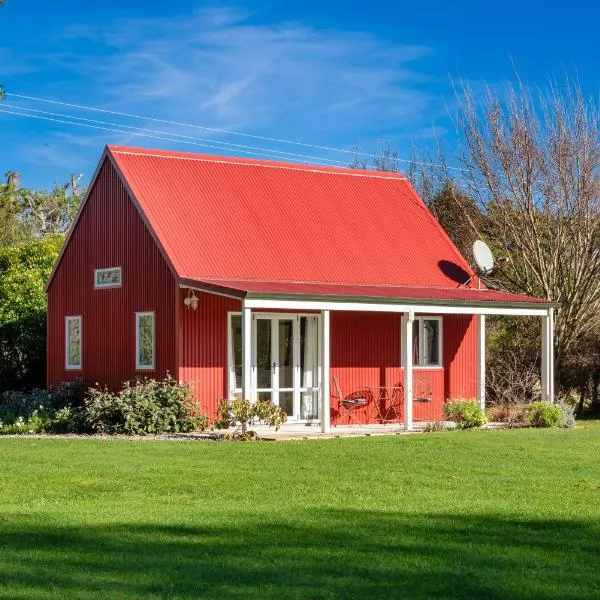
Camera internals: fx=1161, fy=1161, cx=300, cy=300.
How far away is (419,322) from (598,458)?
9.60 meters

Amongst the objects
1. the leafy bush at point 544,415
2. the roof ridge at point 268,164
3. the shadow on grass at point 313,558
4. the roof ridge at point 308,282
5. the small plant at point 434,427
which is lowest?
the shadow on grass at point 313,558

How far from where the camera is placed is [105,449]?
1822 cm

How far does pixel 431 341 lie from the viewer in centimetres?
2630

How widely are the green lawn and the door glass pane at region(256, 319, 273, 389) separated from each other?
5.46 metres

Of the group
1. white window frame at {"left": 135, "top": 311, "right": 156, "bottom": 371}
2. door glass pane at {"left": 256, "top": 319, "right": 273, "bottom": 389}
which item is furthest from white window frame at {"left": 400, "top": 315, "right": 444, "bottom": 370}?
→ white window frame at {"left": 135, "top": 311, "right": 156, "bottom": 371}

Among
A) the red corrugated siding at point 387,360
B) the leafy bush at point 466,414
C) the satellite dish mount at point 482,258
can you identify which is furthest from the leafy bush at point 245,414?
the satellite dish mount at point 482,258

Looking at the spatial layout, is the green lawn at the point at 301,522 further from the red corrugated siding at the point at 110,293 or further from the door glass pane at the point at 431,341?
A: the door glass pane at the point at 431,341

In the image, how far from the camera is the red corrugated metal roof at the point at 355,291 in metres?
21.1

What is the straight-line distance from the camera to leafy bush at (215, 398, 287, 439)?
20578 mm

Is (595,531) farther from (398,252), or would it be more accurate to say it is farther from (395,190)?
(395,190)

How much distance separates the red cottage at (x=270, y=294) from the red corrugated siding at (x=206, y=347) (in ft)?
0.08

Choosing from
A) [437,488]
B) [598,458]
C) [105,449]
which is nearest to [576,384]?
[598,458]

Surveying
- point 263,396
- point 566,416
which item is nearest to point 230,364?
point 263,396

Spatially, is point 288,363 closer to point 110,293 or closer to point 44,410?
point 110,293
